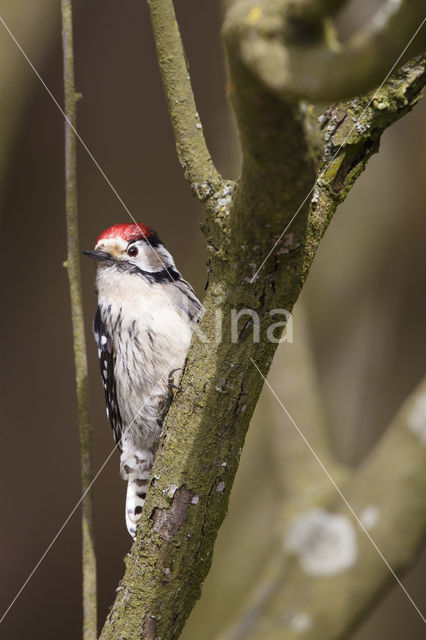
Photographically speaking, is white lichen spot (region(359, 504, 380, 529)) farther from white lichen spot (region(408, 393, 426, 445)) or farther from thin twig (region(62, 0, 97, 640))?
thin twig (region(62, 0, 97, 640))

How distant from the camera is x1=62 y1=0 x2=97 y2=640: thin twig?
2.32 meters

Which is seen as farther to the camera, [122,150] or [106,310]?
[122,150]

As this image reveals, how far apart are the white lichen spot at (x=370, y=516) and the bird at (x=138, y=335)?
34.1 inches

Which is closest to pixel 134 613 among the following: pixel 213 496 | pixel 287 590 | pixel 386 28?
pixel 213 496

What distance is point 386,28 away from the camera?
96 centimetres

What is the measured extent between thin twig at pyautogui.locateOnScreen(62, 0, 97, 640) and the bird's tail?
1.92ft

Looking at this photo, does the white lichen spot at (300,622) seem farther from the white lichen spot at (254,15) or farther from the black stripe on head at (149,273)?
the white lichen spot at (254,15)

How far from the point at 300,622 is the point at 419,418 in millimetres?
799

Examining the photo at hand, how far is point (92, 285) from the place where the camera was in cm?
508

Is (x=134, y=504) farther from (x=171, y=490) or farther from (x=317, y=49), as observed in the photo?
(x=317, y=49)

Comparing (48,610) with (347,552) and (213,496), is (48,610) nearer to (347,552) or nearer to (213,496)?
(347,552)

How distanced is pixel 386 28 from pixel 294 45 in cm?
14

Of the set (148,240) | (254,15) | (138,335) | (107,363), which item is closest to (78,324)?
(138,335)

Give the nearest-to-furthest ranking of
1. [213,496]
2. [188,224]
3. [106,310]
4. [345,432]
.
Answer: [213,496] < [106,310] < [345,432] < [188,224]
